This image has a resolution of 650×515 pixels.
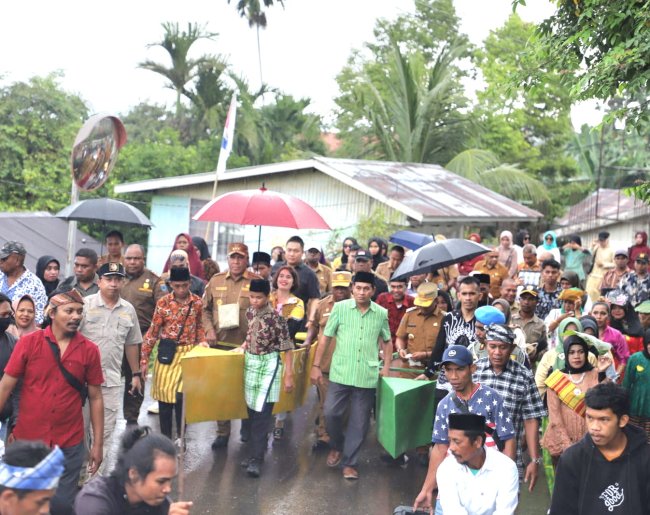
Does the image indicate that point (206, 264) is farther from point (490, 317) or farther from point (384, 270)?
point (490, 317)

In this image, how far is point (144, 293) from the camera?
10.3 m

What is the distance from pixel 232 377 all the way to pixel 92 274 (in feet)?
5.71

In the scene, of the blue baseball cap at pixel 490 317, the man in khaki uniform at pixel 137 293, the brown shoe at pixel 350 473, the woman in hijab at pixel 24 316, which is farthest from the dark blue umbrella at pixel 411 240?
the woman in hijab at pixel 24 316

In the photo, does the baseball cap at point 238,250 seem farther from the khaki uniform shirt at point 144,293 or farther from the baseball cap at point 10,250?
the baseball cap at point 10,250

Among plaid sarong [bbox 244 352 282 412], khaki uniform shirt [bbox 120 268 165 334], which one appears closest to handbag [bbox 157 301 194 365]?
plaid sarong [bbox 244 352 282 412]

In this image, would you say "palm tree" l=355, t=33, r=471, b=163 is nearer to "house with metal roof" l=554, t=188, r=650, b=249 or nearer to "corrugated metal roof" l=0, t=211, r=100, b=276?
→ "house with metal roof" l=554, t=188, r=650, b=249

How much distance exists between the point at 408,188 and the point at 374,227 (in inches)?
102

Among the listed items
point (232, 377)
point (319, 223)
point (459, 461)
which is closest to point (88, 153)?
point (319, 223)

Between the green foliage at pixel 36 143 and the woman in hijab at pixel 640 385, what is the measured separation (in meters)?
24.1

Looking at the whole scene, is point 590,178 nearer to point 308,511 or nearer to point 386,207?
point 386,207

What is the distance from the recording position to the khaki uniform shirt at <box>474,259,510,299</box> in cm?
1339

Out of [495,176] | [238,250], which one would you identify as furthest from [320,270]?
[495,176]

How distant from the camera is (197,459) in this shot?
9.50m

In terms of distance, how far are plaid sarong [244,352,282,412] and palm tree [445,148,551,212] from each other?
22592 mm
